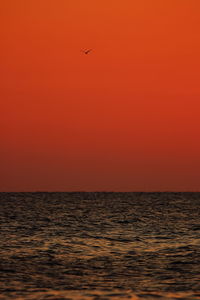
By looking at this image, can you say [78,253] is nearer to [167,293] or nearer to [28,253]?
[28,253]

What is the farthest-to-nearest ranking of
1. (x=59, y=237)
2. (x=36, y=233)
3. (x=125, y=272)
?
1. (x=36, y=233)
2. (x=59, y=237)
3. (x=125, y=272)

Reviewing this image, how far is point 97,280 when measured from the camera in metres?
34.7

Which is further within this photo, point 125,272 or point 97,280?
point 125,272

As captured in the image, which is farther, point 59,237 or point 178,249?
point 59,237

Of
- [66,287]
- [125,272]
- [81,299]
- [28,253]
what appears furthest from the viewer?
[28,253]

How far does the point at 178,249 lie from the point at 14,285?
19481 mm

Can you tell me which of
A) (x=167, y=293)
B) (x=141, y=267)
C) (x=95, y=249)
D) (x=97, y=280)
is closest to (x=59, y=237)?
(x=95, y=249)

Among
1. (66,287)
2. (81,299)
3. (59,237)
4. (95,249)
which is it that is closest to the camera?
(81,299)

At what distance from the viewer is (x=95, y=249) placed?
164ft

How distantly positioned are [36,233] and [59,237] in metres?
4.80

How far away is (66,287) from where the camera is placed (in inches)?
1287

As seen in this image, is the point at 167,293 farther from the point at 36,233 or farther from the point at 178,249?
the point at 36,233

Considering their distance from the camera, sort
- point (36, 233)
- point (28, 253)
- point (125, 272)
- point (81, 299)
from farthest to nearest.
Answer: point (36, 233) → point (28, 253) → point (125, 272) → point (81, 299)

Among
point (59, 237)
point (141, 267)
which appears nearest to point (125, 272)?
point (141, 267)
